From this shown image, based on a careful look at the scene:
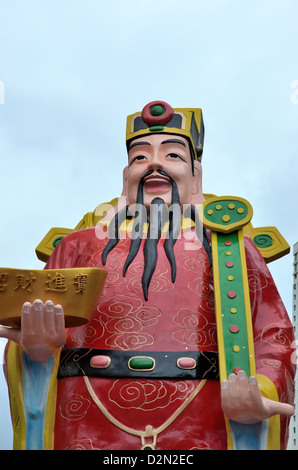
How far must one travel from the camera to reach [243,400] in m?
3.87

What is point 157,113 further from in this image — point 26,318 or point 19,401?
point 19,401

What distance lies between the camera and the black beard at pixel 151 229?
4723 millimetres

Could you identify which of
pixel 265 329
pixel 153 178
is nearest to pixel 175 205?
pixel 153 178

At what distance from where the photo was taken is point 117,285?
15.3ft

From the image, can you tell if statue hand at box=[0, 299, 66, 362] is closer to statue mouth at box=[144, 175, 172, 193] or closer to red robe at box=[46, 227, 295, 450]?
red robe at box=[46, 227, 295, 450]

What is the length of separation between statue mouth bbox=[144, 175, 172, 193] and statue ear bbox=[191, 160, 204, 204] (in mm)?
338

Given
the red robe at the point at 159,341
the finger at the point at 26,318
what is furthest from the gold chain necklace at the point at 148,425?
the finger at the point at 26,318

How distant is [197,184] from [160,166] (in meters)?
0.51

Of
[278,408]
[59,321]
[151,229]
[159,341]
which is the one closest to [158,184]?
[151,229]

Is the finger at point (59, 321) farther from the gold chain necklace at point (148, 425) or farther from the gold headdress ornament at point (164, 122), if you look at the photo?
the gold headdress ornament at point (164, 122)

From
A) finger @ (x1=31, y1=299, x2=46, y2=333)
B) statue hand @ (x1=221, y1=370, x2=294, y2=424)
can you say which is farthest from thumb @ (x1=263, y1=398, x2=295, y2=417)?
finger @ (x1=31, y1=299, x2=46, y2=333)

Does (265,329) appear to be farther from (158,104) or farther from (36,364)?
(158,104)

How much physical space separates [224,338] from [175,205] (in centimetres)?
127

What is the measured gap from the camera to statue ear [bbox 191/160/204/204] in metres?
5.54
